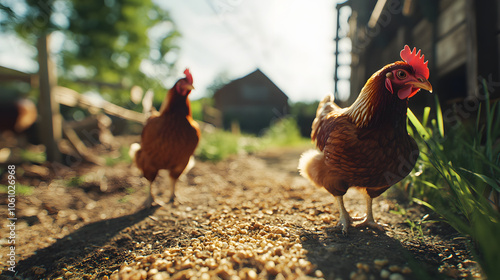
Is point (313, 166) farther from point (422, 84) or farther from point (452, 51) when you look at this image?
point (452, 51)

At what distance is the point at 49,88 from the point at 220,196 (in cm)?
344

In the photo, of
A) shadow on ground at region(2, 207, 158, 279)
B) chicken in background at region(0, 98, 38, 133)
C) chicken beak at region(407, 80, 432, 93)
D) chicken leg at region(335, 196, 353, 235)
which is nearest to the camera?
chicken beak at region(407, 80, 432, 93)

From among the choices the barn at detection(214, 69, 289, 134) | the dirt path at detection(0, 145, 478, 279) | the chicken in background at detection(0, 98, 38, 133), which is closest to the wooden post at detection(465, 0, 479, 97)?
the dirt path at detection(0, 145, 478, 279)

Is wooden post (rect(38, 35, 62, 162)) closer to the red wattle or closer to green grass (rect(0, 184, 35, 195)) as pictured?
green grass (rect(0, 184, 35, 195))

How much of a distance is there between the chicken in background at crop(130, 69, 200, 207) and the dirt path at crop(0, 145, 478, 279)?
1.61 ft

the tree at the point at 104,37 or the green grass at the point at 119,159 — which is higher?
the tree at the point at 104,37

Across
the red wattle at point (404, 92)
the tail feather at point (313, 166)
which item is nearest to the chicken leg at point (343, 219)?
the tail feather at point (313, 166)

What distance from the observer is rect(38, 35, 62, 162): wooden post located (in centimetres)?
416

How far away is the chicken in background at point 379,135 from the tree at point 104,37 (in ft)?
37.2

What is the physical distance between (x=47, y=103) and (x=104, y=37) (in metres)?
10.8

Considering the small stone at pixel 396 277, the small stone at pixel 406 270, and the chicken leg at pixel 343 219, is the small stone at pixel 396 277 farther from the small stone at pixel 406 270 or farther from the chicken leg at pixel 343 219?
the chicken leg at pixel 343 219

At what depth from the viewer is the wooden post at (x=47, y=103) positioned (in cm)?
416

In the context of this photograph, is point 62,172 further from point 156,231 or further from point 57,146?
point 156,231

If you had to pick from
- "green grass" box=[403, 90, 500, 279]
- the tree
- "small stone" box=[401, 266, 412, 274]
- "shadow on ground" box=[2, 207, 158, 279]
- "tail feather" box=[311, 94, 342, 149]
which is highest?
the tree
